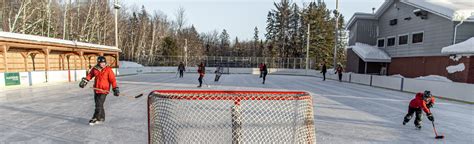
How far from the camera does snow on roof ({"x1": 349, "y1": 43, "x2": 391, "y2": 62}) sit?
70.2ft

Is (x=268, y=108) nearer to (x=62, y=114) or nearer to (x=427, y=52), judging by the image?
(x=62, y=114)

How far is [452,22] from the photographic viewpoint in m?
15.6

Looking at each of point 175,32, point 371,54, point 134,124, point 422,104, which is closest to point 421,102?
point 422,104

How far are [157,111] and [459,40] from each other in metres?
19.9

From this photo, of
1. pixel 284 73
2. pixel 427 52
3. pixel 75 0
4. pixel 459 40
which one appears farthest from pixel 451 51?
pixel 75 0

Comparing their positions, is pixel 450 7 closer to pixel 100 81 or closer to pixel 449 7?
pixel 449 7

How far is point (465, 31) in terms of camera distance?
15336 mm

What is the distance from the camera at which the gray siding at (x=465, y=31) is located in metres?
15.2

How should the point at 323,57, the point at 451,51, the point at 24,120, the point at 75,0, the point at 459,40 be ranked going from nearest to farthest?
1. the point at 24,120
2. the point at 451,51
3. the point at 459,40
4. the point at 75,0
5. the point at 323,57

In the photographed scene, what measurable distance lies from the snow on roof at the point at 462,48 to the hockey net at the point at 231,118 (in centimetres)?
1399

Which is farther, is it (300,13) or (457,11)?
(300,13)

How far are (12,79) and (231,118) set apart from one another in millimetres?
14030

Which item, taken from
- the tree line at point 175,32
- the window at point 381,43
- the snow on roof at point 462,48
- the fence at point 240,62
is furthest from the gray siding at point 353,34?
the tree line at point 175,32

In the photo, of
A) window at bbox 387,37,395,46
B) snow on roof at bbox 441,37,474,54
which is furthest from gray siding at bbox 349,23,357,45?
snow on roof at bbox 441,37,474,54
